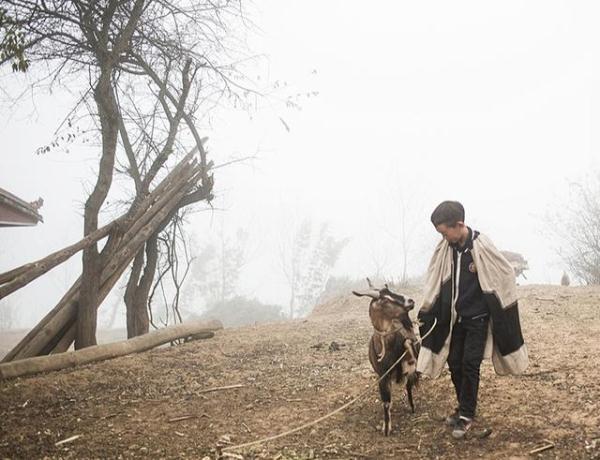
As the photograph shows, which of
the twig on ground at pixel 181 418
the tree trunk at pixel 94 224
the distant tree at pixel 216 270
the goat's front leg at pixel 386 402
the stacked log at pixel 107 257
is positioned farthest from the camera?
the distant tree at pixel 216 270

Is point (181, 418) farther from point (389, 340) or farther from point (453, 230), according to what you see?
point (453, 230)

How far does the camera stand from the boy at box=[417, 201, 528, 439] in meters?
3.54

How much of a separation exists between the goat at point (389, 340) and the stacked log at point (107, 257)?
13.9 ft

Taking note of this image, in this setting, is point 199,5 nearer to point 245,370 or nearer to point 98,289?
point 98,289

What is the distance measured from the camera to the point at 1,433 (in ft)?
13.1

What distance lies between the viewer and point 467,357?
11.6ft

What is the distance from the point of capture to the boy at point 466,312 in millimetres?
3541

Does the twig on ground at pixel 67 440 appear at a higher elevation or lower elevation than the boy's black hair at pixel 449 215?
lower

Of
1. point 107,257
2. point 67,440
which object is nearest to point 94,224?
point 107,257

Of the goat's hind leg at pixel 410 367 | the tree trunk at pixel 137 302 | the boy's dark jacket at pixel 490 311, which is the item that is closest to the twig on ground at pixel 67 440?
the goat's hind leg at pixel 410 367

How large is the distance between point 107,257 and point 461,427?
5.89m

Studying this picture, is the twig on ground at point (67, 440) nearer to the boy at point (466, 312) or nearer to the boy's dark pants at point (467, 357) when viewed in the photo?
the boy at point (466, 312)

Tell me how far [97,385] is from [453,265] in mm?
4229

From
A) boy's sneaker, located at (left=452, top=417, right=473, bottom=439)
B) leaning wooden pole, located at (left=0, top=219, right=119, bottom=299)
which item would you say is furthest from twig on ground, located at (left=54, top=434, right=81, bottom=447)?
boy's sneaker, located at (left=452, top=417, right=473, bottom=439)
